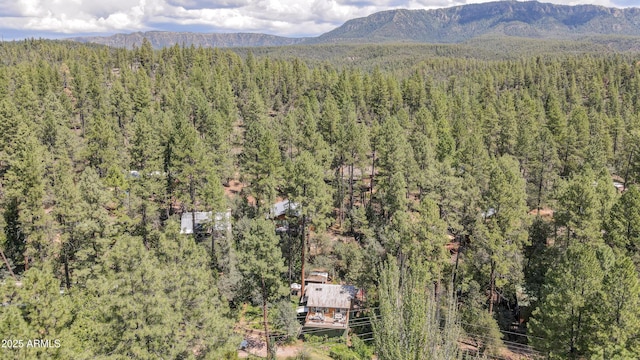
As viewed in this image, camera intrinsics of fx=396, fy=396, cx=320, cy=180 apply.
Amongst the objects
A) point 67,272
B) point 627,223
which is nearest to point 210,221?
point 67,272

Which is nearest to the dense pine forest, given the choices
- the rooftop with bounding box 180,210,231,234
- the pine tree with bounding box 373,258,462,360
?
the pine tree with bounding box 373,258,462,360

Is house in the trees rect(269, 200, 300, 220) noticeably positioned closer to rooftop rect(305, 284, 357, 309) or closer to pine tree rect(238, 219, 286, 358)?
pine tree rect(238, 219, 286, 358)

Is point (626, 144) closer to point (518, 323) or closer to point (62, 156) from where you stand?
point (518, 323)

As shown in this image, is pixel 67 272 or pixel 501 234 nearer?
pixel 67 272

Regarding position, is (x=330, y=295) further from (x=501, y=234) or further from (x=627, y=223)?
(x=627, y=223)

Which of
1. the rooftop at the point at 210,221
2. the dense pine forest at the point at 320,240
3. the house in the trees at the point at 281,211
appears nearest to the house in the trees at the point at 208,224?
the rooftop at the point at 210,221

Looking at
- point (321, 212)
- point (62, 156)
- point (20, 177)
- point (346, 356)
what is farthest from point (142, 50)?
point (346, 356)
